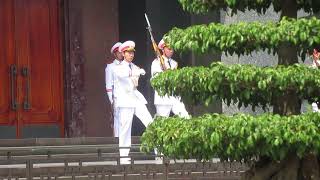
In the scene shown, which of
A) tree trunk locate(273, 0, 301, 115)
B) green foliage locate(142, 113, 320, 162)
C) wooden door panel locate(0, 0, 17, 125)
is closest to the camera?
green foliage locate(142, 113, 320, 162)

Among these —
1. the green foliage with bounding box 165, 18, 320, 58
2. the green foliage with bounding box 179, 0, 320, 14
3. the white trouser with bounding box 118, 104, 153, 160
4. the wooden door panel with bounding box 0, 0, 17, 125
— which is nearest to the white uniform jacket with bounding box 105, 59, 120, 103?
the white trouser with bounding box 118, 104, 153, 160

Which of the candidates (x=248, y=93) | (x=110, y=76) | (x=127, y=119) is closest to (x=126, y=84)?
(x=110, y=76)

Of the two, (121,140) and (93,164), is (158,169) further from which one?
(121,140)

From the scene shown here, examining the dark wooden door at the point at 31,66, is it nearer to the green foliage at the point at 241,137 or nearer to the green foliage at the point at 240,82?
the green foliage at the point at 240,82

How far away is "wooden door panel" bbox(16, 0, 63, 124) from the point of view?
51.3 feet

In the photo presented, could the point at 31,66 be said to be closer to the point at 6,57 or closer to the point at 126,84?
the point at 6,57

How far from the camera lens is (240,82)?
19.5ft

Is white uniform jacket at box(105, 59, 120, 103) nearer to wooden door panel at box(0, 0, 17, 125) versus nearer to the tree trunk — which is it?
wooden door panel at box(0, 0, 17, 125)

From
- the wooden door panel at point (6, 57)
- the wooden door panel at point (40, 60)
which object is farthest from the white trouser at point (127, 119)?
the wooden door panel at point (6, 57)

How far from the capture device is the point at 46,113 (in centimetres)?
1588

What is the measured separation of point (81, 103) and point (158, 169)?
4719 millimetres

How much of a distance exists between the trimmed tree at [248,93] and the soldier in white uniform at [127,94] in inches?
281

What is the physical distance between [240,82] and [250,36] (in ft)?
1.10

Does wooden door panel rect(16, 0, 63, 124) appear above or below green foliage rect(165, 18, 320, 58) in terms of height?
above
